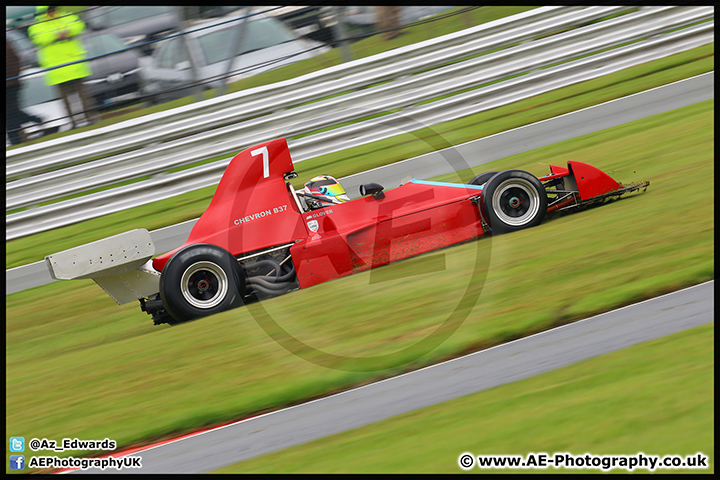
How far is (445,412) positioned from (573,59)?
9.15 meters

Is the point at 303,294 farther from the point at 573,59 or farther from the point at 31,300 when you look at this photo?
the point at 573,59

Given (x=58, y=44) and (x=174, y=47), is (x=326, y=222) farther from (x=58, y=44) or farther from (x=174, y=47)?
(x=58, y=44)

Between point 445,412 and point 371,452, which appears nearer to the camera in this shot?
point 371,452

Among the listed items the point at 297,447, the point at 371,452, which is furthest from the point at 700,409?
the point at 297,447

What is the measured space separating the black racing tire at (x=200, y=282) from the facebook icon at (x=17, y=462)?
1.80 meters

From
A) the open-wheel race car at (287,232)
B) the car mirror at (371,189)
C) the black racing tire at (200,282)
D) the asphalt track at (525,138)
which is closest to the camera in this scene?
the black racing tire at (200,282)

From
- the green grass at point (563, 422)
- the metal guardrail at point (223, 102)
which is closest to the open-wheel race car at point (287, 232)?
the green grass at point (563, 422)

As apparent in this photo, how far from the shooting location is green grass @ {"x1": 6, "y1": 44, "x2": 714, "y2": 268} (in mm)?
10039

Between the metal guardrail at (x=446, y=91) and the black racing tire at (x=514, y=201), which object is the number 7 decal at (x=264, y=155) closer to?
the black racing tire at (x=514, y=201)

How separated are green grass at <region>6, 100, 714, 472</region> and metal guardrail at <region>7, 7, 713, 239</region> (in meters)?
3.87

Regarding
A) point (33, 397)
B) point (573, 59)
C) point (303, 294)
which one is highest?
point (573, 59)

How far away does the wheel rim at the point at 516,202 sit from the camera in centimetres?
661

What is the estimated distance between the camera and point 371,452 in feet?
12.6

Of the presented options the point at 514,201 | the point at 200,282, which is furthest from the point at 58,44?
the point at 514,201
